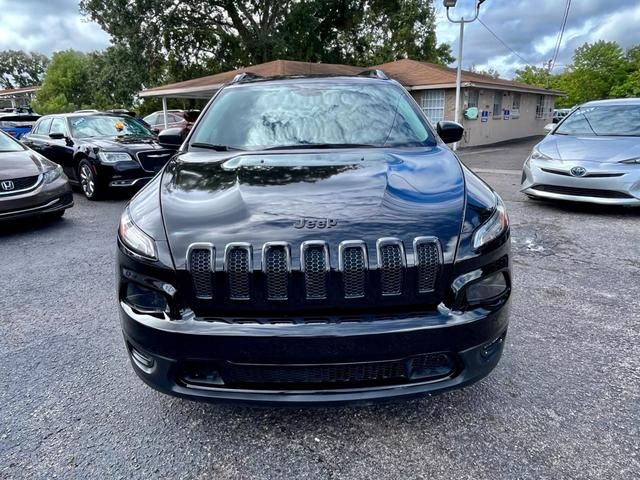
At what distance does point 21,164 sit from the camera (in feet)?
18.6

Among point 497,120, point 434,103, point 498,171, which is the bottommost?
point 498,171

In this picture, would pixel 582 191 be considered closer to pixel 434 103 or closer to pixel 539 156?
pixel 539 156

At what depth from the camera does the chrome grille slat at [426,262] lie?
172cm

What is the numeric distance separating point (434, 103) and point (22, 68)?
9199cm

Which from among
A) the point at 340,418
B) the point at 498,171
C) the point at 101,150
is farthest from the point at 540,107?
the point at 340,418

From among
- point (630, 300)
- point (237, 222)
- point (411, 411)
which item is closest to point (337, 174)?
point (237, 222)

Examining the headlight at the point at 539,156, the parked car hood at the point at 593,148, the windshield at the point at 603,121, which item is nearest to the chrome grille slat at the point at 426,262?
the parked car hood at the point at 593,148

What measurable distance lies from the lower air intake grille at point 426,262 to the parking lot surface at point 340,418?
76 centimetres

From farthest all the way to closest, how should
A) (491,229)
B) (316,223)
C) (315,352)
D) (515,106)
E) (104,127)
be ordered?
(515,106) → (104,127) → (491,229) → (316,223) → (315,352)

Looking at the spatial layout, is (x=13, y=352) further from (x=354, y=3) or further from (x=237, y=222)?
(x=354, y=3)

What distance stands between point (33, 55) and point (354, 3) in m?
84.2

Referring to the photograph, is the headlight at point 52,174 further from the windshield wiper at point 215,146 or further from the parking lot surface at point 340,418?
the windshield wiper at point 215,146

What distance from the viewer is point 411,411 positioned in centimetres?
215

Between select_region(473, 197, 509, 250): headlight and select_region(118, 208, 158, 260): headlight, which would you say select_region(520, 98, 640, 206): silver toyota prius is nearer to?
select_region(473, 197, 509, 250): headlight
